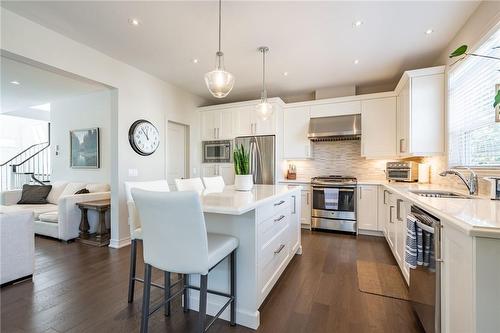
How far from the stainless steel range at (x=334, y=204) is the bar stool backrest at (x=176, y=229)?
3.19 meters

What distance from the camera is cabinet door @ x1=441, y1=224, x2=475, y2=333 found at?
3.31 ft

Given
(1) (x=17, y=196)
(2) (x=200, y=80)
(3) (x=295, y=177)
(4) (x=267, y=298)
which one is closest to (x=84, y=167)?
(1) (x=17, y=196)

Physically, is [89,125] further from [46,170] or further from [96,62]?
[46,170]

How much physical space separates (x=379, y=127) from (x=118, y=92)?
4203 millimetres

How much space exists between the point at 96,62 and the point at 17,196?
3.75 metres

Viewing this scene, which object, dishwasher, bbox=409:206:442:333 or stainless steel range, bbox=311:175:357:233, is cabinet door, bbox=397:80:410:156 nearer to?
stainless steel range, bbox=311:175:357:233

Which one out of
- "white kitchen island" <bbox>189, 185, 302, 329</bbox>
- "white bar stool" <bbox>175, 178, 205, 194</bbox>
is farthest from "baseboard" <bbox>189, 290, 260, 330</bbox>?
"white bar stool" <bbox>175, 178, 205, 194</bbox>

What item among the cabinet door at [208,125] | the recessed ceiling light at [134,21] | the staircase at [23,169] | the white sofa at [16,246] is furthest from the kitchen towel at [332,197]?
the staircase at [23,169]

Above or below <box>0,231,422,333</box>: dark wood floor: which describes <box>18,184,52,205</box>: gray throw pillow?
above

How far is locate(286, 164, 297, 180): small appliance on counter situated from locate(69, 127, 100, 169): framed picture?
12.8 ft

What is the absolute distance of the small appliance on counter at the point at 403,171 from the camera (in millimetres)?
3494

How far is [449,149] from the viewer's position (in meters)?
2.80

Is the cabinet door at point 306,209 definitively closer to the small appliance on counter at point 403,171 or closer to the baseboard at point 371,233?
the baseboard at point 371,233

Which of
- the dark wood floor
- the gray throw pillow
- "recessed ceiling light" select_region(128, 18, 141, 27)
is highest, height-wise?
"recessed ceiling light" select_region(128, 18, 141, 27)
